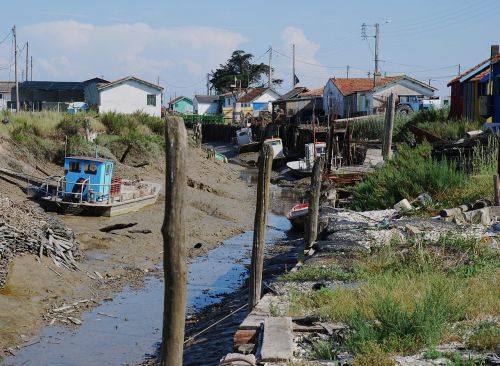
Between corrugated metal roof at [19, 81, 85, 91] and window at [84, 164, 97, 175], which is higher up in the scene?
corrugated metal roof at [19, 81, 85, 91]

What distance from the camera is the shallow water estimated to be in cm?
1124

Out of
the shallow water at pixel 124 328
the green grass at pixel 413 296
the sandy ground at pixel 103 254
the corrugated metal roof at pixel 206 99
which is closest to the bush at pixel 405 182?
the shallow water at pixel 124 328

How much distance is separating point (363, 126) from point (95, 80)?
1106 inches

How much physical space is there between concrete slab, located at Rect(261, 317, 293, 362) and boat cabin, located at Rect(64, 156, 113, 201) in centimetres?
1406

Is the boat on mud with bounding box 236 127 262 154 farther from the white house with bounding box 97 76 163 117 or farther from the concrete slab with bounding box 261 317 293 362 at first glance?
the concrete slab with bounding box 261 317 293 362

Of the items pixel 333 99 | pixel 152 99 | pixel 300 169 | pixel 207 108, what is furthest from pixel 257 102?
pixel 300 169

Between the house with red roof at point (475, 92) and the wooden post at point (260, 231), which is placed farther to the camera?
the house with red roof at point (475, 92)

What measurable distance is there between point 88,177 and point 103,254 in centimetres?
469

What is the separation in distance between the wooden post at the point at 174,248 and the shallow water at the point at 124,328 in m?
5.38

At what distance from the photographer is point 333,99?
60.9 meters

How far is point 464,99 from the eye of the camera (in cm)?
3441

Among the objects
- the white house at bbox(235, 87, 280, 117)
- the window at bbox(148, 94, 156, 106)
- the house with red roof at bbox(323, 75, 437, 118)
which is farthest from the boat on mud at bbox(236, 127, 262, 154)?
the white house at bbox(235, 87, 280, 117)

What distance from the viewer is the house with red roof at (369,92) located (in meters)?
52.6

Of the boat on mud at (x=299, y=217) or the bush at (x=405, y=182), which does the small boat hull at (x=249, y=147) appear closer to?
the boat on mud at (x=299, y=217)
